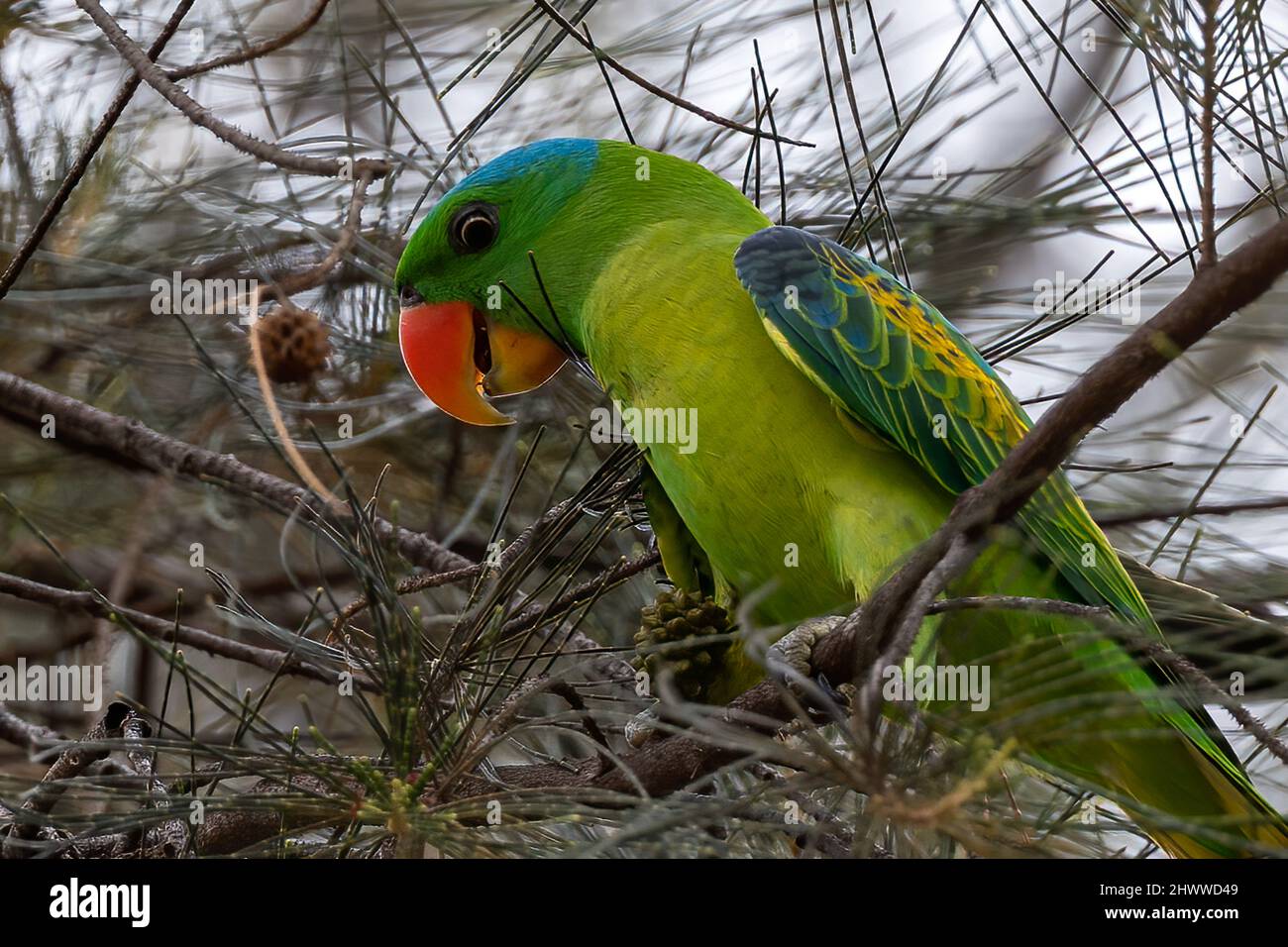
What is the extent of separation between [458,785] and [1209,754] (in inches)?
51.5

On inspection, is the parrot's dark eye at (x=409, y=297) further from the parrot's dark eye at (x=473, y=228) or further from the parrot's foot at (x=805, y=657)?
the parrot's foot at (x=805, y=657)

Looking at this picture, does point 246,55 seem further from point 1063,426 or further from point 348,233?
point 1063,426

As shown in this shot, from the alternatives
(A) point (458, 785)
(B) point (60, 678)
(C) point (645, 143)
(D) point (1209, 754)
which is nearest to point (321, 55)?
(C) point (645, 143)

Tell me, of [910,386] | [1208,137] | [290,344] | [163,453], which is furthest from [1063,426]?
[163,453]

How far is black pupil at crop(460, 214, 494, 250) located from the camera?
2547 millimetres

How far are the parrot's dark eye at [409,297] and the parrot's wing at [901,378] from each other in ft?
2.39

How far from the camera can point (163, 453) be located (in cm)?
246

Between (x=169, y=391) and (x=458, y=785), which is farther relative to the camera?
(x=169, y=391)

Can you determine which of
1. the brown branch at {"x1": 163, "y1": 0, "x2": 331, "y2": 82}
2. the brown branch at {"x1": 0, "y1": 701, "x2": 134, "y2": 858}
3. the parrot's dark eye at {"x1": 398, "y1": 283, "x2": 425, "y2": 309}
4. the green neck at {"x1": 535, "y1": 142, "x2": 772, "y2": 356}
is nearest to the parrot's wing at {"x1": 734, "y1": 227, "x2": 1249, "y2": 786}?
the green neck at {"x1": 535, "y1": 142, "x2": 772, "y2": 356}

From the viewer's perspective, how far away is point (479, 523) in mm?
3141

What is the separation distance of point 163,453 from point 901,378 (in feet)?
4.76

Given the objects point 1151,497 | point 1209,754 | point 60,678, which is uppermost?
point 1151,497
